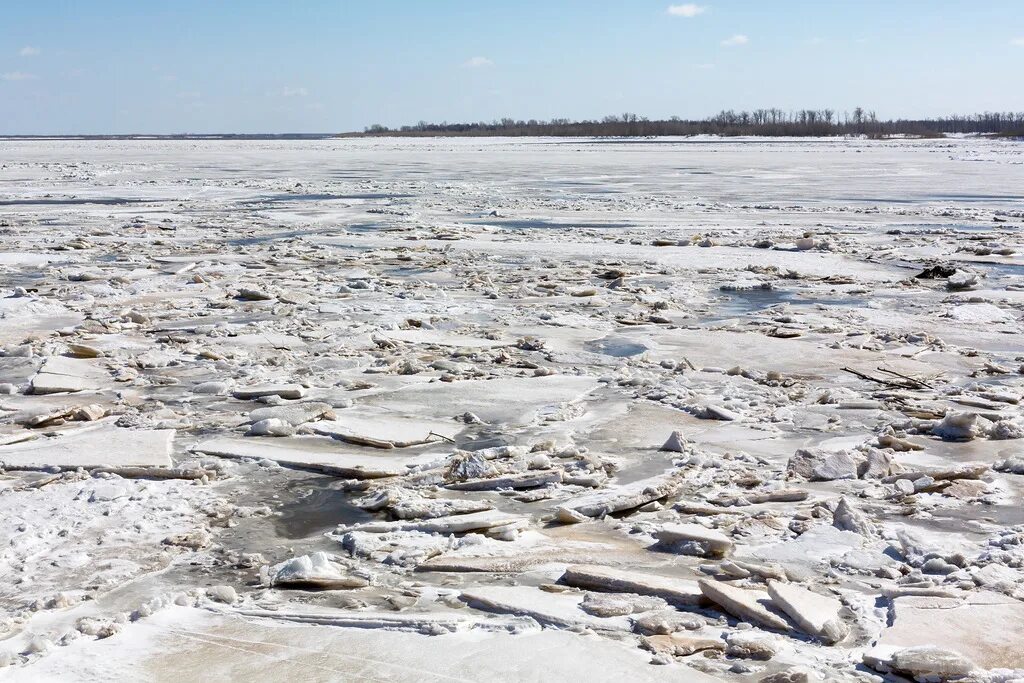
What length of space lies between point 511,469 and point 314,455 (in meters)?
0.75

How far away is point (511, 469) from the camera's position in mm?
3490

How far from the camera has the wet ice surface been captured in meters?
2.26

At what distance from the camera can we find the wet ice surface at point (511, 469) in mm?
2258

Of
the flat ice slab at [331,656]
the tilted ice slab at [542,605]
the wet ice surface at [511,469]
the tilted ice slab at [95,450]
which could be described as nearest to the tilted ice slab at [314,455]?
the wet ice surface at [511,469]

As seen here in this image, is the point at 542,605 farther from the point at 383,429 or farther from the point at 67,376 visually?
the point at 67,376

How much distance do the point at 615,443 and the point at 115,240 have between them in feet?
27.8

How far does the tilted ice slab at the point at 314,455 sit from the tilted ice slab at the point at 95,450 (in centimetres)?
18

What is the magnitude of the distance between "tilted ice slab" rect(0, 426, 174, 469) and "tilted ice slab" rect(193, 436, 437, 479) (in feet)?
0.58

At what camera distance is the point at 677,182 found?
2102cm

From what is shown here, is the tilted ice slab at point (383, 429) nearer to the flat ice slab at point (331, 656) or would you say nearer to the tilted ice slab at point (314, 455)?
the tilted ice slab at point (314, 455)

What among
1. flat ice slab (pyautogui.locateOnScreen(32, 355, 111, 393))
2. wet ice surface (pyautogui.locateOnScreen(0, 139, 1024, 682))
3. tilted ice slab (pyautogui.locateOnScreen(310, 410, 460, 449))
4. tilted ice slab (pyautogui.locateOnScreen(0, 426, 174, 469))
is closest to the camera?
wet ice surface (pyautogui.locateOnScreen(0, 139, 1024, 682))

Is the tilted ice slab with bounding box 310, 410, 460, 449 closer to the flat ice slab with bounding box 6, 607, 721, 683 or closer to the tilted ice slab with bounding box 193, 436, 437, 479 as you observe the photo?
the tilted ice slab with bounding box 193, 436, 437, 479

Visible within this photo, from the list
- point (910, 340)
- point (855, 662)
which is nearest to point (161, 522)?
point (855, 662)

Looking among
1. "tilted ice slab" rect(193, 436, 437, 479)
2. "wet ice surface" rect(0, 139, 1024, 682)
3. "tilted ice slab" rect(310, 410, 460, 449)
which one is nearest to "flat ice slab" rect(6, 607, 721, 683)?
"wet ice surface" rect(0, 139, 1024, 682)
